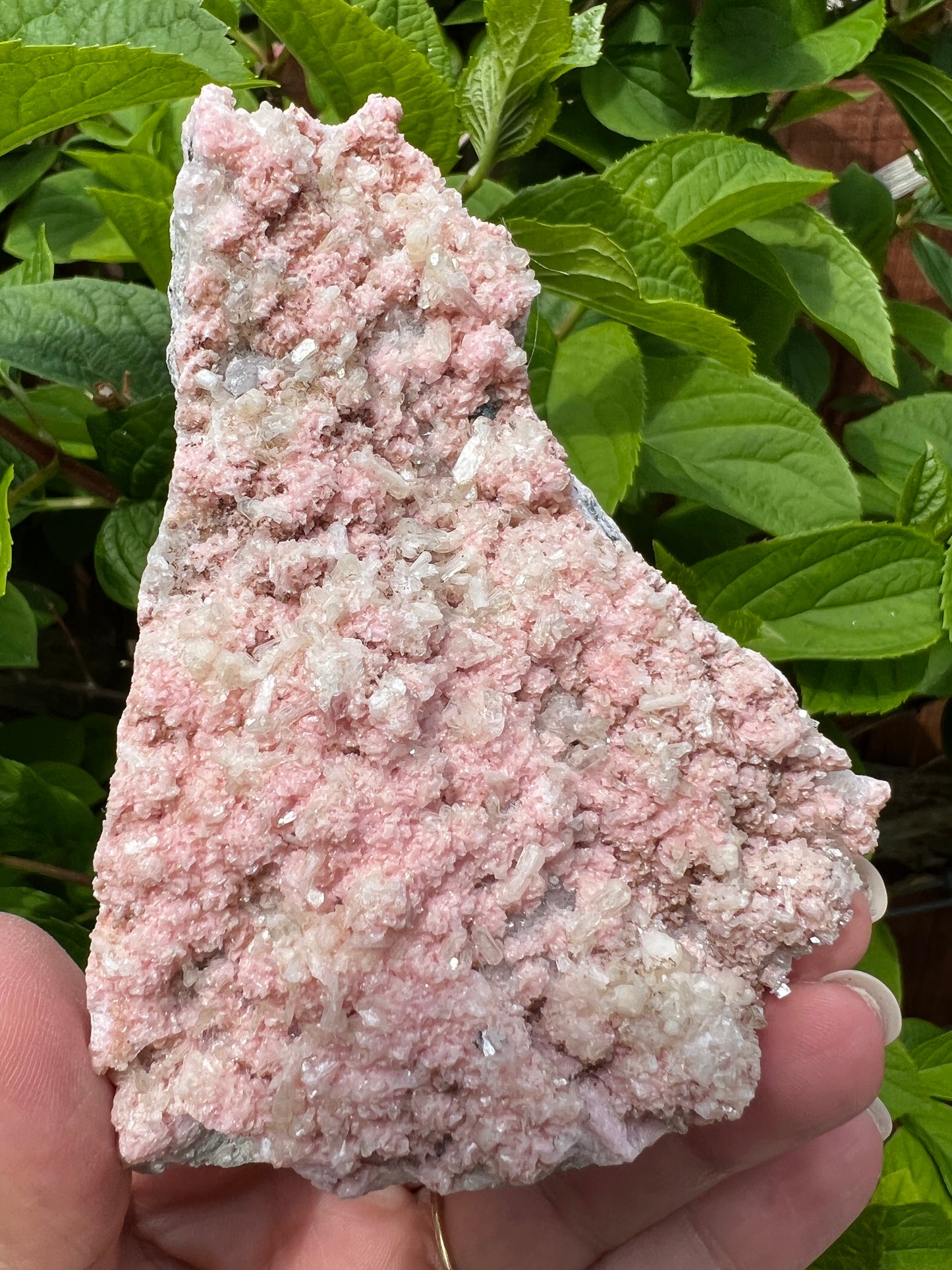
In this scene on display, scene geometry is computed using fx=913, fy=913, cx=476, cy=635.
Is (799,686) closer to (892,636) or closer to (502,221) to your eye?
(892,636)

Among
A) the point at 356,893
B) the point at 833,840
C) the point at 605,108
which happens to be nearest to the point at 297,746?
the point at 356,893

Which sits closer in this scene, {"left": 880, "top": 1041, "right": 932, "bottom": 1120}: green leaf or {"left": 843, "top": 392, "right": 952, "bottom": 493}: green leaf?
{"left": 880, "top": 1041, "right": 932, "bottom": 1120}: green leaf

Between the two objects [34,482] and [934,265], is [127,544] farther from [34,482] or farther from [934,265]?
[934,265]

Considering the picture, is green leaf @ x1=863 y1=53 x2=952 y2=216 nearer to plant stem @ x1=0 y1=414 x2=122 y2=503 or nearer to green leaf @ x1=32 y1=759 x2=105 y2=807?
plant stem @ x1=0 y1=414 x2=122 y2=503

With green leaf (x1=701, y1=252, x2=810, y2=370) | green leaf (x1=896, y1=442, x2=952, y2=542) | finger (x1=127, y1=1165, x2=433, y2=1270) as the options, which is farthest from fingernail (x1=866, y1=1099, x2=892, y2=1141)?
green leaf (x1=701, y1=252, x2=810, y2=370)

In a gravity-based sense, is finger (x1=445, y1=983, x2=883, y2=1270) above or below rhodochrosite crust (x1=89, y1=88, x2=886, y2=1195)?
below
